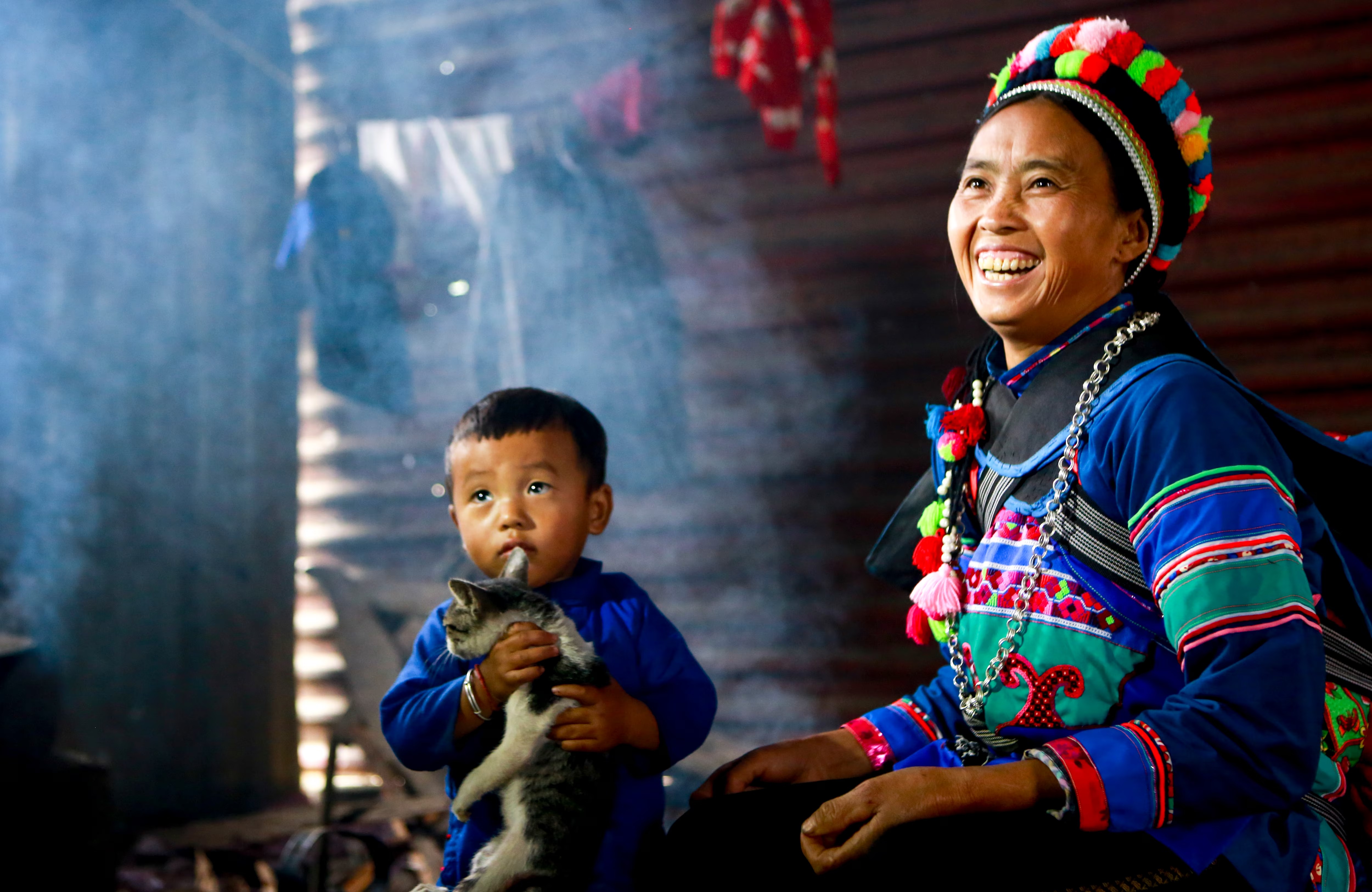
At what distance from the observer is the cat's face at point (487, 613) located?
1.58 m

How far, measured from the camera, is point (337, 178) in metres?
4.80

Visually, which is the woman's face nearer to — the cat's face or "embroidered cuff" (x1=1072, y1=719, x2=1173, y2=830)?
"embroidered cuff" (x1=1072, y1=719, x2=1173, y2=830)

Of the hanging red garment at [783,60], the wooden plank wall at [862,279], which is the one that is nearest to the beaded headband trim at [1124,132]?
the wooden plank wall at [862,279]

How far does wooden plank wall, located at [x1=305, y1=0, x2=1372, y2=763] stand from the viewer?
4008 millimetres

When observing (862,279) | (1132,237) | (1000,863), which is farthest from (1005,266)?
(862,279)

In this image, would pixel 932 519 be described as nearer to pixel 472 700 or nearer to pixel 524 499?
pixel 524 499

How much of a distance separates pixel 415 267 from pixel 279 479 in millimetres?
1560

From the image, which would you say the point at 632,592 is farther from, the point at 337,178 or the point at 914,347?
the point at 337,178

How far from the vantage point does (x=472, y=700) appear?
1.58 meters

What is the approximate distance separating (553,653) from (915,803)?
0.62m

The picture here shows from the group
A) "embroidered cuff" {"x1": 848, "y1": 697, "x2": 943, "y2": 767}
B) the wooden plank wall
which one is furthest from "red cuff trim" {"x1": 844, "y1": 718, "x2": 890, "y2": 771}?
the wooden plank wall

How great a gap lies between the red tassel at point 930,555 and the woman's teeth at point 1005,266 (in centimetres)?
47

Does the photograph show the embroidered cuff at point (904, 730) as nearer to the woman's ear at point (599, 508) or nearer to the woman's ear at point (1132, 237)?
the woman's ear at point (599, 508)

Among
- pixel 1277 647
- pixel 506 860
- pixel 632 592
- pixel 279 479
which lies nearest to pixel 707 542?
pixel 279 479
